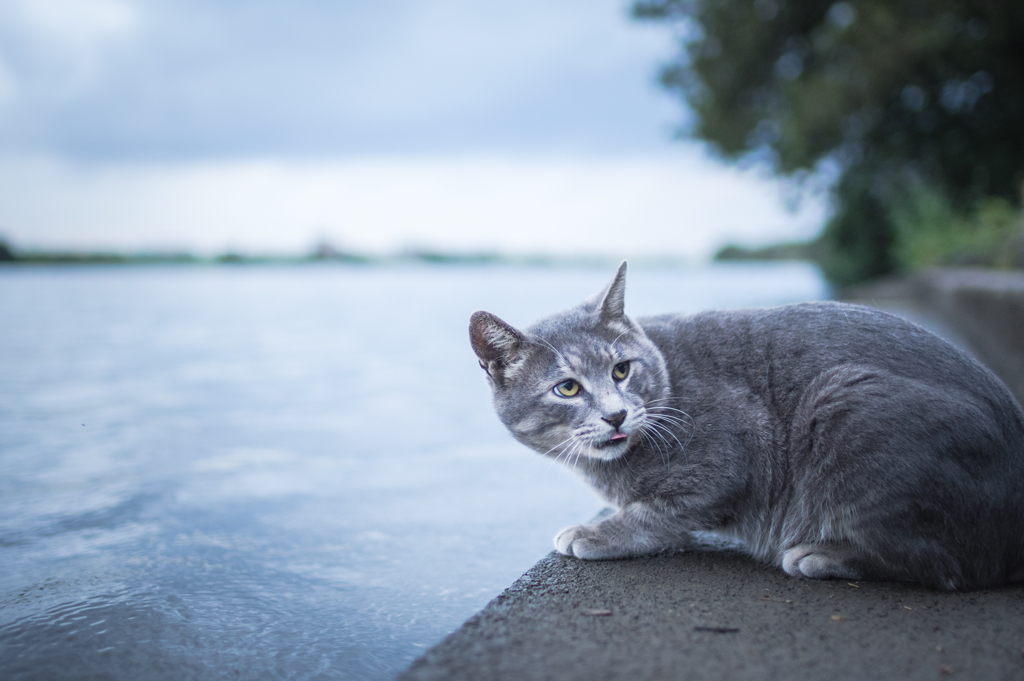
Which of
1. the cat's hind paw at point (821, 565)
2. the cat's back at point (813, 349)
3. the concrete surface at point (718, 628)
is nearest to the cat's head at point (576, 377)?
the cat's back at point (813, 349)

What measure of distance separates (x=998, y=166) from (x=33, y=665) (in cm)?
1555

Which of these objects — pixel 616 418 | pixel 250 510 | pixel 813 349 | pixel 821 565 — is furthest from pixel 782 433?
pixel 250 510

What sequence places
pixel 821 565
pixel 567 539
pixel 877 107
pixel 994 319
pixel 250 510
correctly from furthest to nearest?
1. pixel 877 107
2. pixel 994 319
3. pixel 250 510
4. pixel 567 539
5. pixel 821 565

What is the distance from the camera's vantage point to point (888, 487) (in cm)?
188

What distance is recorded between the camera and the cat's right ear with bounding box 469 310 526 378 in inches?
92.0

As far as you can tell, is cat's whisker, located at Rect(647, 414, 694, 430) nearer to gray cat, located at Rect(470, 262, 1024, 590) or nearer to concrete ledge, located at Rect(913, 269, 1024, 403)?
gray cat, located at Rect(470, 262, 1024, 590)

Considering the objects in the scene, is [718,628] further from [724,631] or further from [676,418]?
[676,418]

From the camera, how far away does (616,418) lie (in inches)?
84.1

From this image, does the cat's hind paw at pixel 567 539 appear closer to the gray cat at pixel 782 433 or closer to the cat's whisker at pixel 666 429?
the gray cat at pixel 782 433

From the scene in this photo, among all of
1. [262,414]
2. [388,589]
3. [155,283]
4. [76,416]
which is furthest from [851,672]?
[155,283]

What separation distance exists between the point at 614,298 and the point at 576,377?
1.19 ft

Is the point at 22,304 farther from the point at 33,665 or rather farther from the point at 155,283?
the point at 33,665

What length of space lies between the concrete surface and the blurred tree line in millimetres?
8628

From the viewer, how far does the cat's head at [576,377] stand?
2.21 metres
